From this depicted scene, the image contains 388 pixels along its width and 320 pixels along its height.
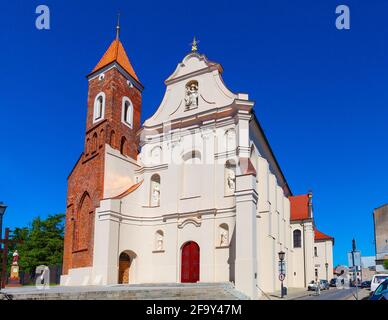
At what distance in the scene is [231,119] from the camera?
27.3 m

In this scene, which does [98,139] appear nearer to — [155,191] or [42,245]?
[155,191]

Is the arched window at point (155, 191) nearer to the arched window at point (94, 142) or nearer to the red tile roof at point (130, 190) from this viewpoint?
the red tile roof at point (130, 190)

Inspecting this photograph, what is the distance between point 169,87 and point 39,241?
27.9 metres

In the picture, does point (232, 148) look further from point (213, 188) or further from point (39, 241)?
point (39, 241)

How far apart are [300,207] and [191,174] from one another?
2466 centimetres

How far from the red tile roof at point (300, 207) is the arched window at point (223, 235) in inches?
897

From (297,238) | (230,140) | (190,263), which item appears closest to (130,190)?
(190,263)

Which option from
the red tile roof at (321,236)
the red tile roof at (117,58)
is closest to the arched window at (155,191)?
the red tile roof at (117,58)

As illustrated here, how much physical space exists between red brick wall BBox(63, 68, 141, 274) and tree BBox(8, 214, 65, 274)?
61.2 ft

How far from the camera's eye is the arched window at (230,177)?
2642cm

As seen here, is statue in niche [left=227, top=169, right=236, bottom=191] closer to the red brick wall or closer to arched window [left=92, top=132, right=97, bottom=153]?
the red brick wall

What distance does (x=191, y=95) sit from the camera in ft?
98.4
